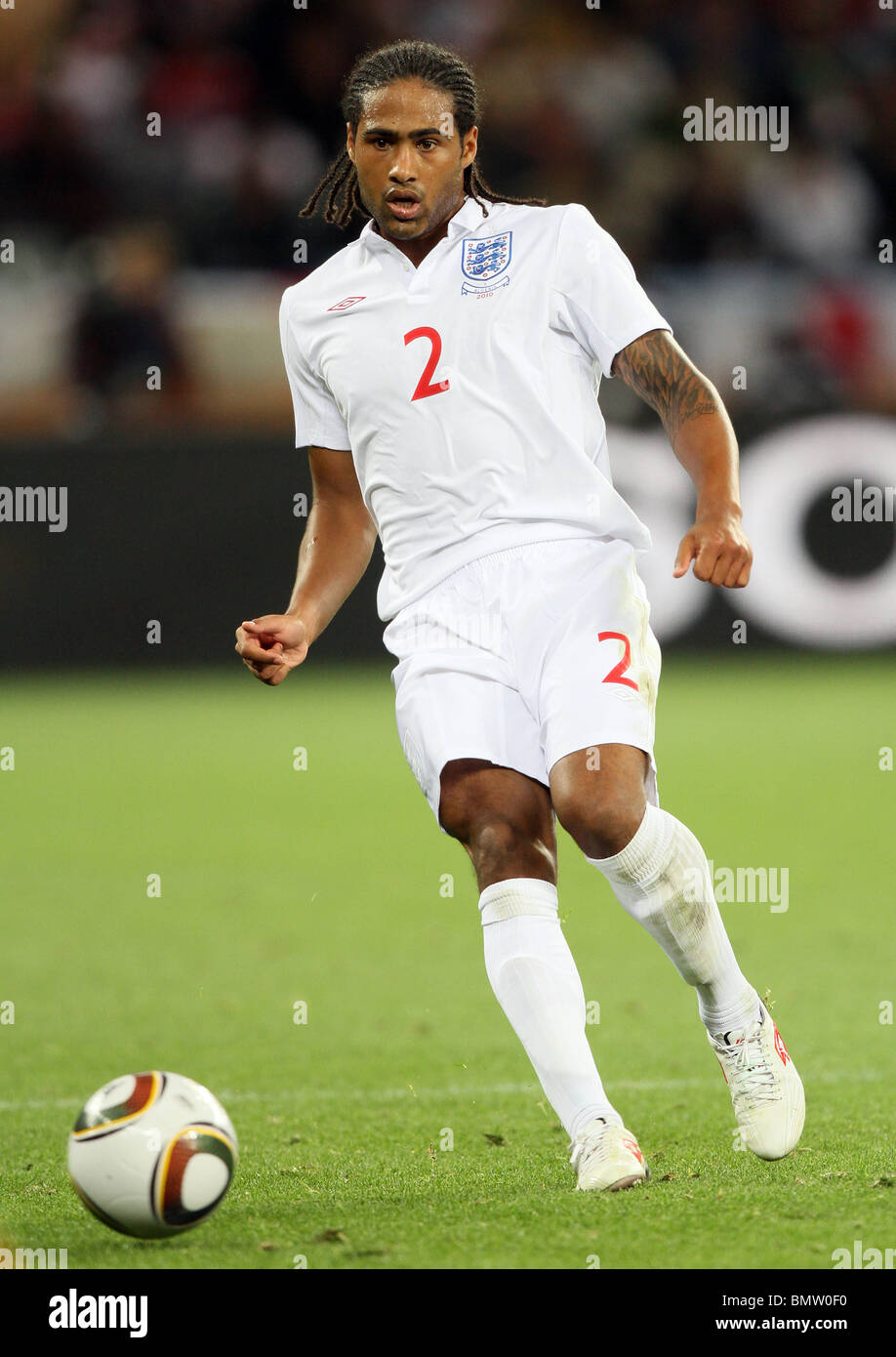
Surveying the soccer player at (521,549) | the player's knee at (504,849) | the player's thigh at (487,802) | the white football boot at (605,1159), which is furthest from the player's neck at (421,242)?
the white football boot at (605,1159)

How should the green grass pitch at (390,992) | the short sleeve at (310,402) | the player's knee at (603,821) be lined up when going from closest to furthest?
the green grass pitch at (390,992)
the player's knee at (603,821)
the short sleeve at (310,402)

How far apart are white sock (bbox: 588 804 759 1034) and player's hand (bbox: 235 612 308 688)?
0.76m

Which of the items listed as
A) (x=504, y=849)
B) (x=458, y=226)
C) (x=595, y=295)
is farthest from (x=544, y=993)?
(x=458, y=226)

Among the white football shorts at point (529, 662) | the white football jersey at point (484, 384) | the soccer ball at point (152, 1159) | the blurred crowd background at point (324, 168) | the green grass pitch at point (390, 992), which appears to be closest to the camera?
the soccer ball at point (152, 1159)

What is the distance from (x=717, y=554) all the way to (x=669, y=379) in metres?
0.53

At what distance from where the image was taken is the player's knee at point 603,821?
11.8 ft

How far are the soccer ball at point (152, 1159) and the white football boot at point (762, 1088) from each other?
3.45 ft

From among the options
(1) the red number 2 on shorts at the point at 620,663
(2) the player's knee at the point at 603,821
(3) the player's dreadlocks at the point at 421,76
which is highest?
(3) the player's dreadlocks at the point at 421,76

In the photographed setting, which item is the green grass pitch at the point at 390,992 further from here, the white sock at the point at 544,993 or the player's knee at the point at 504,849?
the player's knee at the point at 504,849

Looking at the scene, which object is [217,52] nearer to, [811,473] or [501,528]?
[811,473]

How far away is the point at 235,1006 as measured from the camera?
226 inches

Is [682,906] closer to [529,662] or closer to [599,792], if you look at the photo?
[599,792]

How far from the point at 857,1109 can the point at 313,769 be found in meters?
5.80

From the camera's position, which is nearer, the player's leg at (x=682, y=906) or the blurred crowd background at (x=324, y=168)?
the player's leg at (x=682, y=906)
